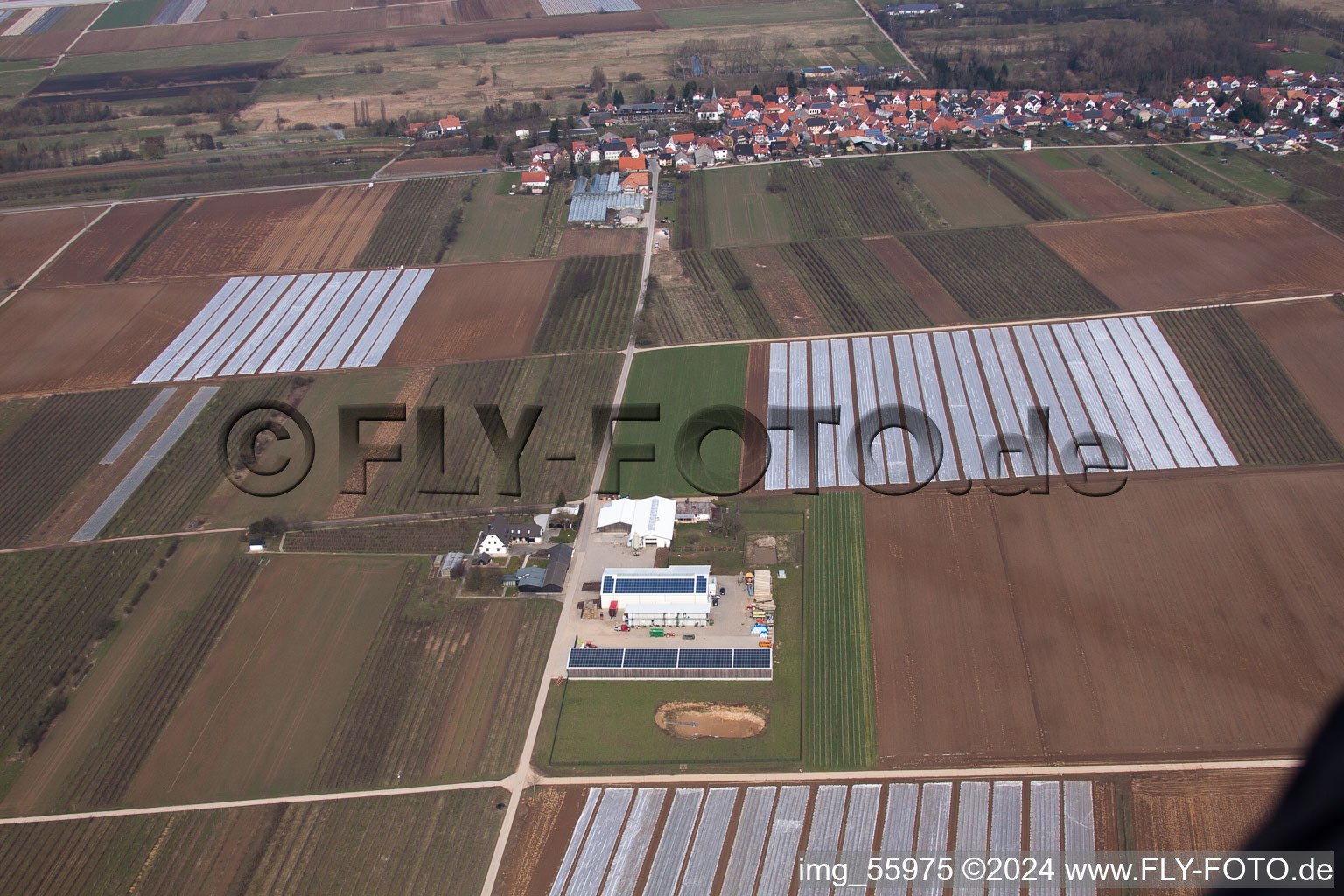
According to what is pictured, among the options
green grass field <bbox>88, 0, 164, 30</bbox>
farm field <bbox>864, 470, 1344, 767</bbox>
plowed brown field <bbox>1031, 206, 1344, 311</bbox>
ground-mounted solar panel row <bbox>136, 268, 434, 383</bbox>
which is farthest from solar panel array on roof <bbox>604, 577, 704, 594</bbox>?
green grass field <bbox>88, 0, 164, 30</bbox>

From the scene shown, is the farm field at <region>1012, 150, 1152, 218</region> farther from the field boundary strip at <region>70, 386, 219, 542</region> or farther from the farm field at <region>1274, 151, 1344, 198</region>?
the field boundary strip at <region>70, 386, 219, 542</region>

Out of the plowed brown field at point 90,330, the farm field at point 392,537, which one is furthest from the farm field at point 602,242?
the farm field at point 392,537

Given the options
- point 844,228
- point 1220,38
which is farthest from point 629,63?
point 1220,38

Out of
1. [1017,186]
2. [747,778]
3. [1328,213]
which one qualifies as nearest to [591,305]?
[747,778]

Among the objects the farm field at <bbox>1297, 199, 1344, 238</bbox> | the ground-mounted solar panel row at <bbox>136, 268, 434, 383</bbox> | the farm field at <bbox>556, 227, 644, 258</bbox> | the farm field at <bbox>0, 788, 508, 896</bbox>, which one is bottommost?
the farm field at <bbox>0, 788, 508, 896</bbox>

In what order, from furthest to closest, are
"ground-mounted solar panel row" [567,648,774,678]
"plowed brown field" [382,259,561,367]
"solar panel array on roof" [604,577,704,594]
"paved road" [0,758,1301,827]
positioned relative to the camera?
1. "plowed brown field" [382,259,561,367]
2. "solar panel array on roof" [604,577,704,594]
3. "ground-mounted solar panel row" [567,648,774,678]
4. "paved road" [0,758,1301,827]

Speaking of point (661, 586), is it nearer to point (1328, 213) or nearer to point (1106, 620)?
point (1106, 620)
